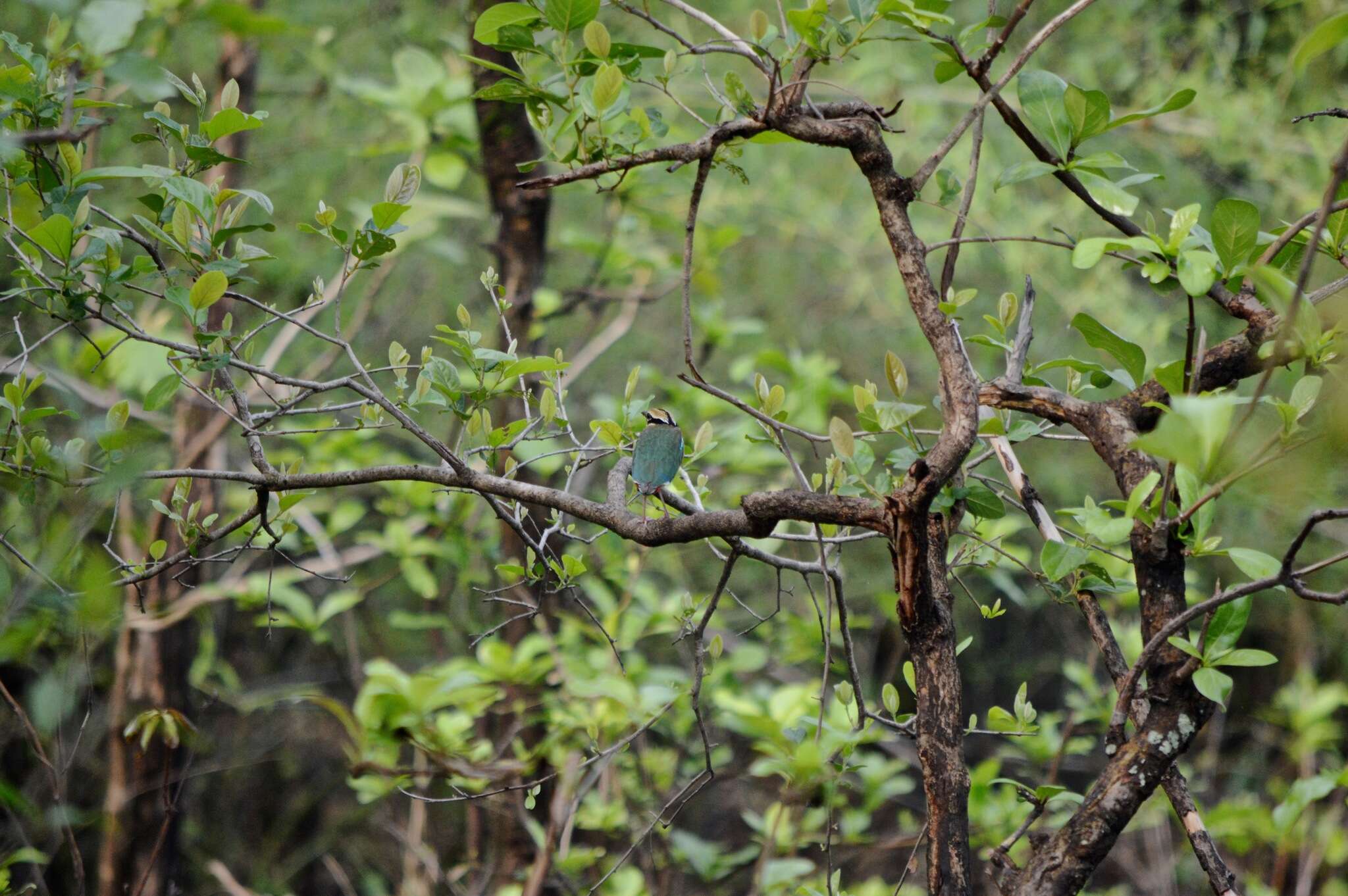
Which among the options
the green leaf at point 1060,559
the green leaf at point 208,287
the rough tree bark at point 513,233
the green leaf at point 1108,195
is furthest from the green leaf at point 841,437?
the rough tree bark at point 513,233

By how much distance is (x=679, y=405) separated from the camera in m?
2.27

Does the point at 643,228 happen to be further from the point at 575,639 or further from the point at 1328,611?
the point at 1328,611

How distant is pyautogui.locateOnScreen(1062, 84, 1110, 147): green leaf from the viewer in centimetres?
97

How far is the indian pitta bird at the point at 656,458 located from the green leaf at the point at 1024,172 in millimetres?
449

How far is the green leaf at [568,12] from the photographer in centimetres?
102

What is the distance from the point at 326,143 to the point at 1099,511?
9.11ft

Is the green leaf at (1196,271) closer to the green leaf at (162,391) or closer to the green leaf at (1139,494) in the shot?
the green leaf at (1139,494)

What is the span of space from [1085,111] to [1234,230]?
19 cm

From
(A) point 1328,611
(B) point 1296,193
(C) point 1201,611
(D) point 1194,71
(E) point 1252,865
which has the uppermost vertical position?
(D) point 1194,71

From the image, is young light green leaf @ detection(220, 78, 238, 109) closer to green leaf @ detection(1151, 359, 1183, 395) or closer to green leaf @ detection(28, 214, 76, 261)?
→ green leaf @ detection(28, 214, 76, 261)

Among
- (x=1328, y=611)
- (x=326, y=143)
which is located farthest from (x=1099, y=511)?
(x=1328, y=611)

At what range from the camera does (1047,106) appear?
1.00 meters

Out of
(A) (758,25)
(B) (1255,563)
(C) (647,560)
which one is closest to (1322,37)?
(B) (1255,563)

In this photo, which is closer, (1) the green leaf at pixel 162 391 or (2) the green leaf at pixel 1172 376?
(2) the green leaf at pixel 1172 376
